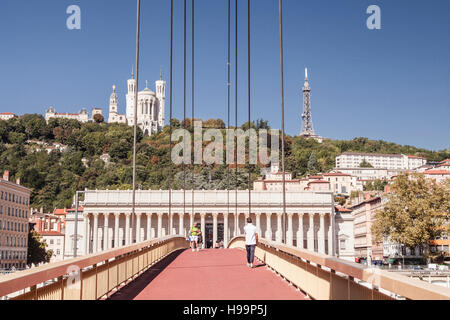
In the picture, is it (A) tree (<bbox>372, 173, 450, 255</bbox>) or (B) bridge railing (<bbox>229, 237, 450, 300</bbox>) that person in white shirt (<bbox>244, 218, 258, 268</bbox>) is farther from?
(A) tree (<bbox>372, 173, 450, 255</bbox>)

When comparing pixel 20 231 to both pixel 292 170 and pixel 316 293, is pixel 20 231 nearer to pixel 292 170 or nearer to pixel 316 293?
pixel 292 170

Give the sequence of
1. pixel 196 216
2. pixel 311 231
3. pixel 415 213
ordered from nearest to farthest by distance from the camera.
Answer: pixel 415 213, pixel 196 216, pixel 311 231

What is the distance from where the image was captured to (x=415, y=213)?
256ft

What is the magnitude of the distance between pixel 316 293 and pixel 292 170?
6529 inches

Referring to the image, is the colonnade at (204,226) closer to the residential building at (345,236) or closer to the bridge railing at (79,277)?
the residential building at (345,236)

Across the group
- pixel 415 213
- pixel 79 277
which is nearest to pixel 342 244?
pixel 415 213

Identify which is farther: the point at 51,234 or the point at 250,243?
the point at 51,234

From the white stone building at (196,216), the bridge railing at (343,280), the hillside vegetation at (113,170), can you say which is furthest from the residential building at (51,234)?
the bridge railing at (343,280)

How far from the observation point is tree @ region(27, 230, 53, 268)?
112 metres

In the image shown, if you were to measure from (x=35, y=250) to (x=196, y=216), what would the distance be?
30310 mm

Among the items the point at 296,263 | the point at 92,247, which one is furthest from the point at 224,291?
the point at 92,247

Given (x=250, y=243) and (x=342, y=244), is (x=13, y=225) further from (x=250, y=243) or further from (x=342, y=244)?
(x=250, y=243)

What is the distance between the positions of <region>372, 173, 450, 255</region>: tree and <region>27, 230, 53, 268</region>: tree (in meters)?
62.2
